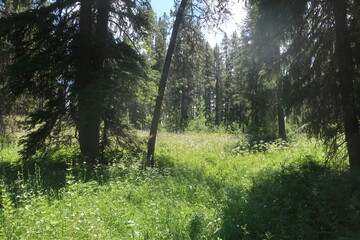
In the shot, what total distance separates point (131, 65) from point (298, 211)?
6.27 meters

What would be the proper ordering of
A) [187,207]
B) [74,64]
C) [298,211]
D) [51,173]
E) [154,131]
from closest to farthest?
1. [298,211]
2. [187,207]
3. [51,173]
4. [74,64]
5. [154,131]

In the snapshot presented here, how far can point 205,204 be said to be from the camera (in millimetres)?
5598

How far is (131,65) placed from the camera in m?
8.36

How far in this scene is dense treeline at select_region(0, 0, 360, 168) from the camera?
6547 mm

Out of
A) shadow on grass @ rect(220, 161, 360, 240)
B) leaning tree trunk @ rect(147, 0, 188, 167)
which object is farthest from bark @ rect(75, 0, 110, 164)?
shadow on grass @ rect(220, 161, 360, 240)

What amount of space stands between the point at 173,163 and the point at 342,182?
5862mm

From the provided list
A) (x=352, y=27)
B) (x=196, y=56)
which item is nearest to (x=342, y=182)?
(x=352, y=27)

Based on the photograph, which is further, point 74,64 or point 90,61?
point 90,61

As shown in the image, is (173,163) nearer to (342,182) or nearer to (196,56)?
(196,56)

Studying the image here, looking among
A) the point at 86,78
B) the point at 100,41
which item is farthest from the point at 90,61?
the point at 100,41

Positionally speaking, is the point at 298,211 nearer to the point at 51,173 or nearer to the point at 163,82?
the point at 51,173

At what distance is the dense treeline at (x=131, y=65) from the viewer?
655 centimetres

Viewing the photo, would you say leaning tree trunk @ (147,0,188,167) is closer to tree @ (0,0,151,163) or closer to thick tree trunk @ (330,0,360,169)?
tree @ (0,0,151,163)

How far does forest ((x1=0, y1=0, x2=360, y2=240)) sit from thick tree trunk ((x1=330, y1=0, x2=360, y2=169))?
0.02 m
